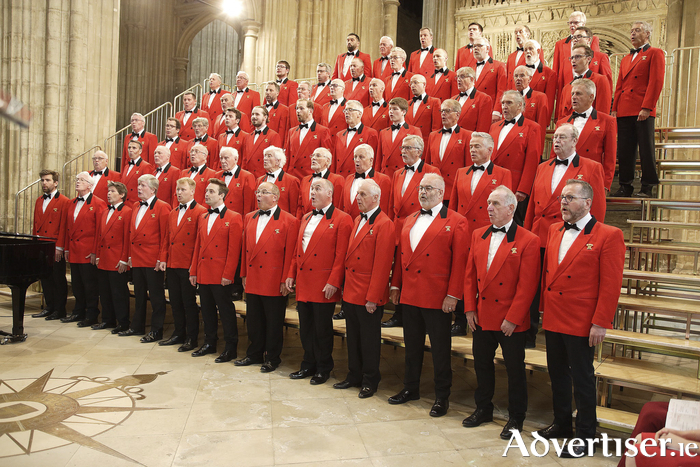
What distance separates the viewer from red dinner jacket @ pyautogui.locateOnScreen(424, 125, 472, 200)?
5227 millimetres

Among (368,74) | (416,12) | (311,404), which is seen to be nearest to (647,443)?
(311,404)

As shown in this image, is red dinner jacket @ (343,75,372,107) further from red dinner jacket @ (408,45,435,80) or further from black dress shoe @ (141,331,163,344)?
black dress shoe @ (141,331,163,344)

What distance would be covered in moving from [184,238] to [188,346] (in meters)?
1.03

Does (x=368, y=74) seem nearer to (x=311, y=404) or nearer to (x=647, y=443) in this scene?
(x=311, y=404)

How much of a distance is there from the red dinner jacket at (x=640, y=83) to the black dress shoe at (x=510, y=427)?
3.40m

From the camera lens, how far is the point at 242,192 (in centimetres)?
614

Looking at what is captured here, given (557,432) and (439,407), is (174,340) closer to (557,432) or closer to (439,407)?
(439,407)

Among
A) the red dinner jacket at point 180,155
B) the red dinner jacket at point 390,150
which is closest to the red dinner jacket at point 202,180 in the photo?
the red dinner jacket at point 180,155

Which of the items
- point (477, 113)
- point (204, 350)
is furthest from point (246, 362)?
point (477, 113)

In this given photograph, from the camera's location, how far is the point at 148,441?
138 inches

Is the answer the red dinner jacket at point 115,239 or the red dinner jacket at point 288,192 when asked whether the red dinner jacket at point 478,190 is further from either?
the red dinner jacket at point 115,239

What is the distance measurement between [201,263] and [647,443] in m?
3.91

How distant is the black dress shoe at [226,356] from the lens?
526cm

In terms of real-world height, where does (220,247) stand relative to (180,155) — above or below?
below
